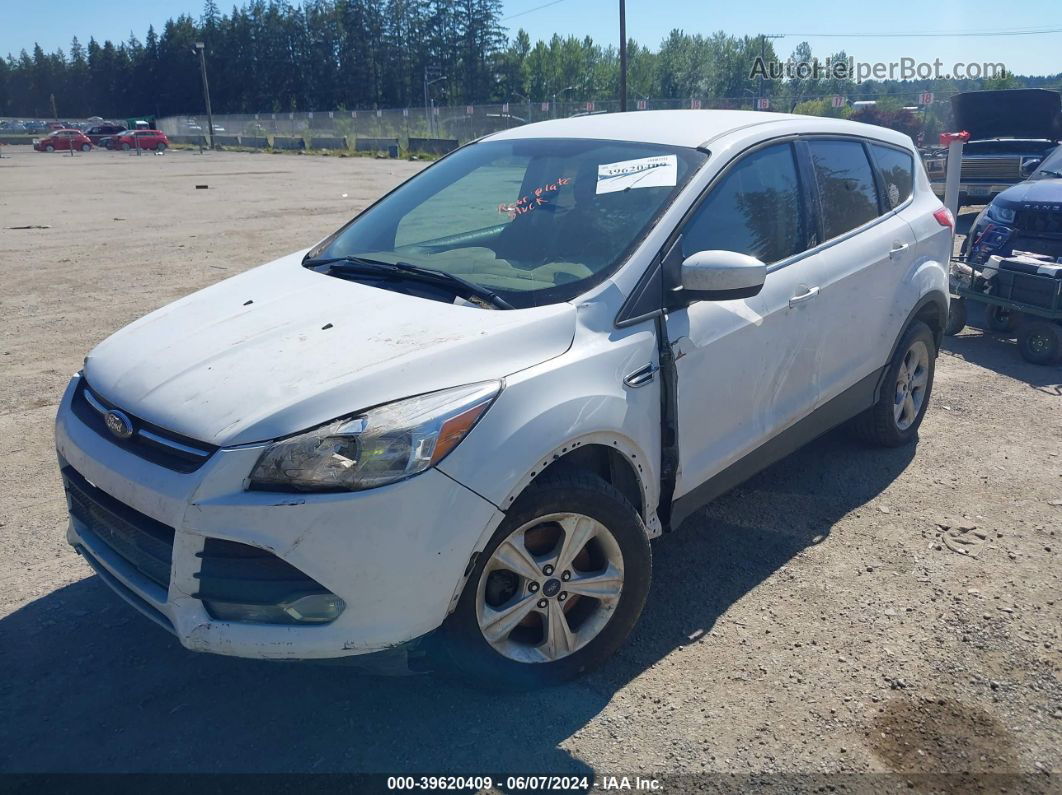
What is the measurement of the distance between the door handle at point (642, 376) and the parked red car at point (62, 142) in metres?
63.9

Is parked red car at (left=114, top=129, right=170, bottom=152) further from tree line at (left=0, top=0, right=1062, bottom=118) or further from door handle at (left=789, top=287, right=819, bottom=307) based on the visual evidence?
door handle at (left=789, top=287, right=819, bottom=307)

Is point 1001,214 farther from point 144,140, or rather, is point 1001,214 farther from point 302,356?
point 144,140

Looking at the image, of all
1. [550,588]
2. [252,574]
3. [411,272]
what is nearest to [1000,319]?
[411,272]

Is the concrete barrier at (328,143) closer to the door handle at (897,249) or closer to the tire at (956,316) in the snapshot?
the tire at (956,316)

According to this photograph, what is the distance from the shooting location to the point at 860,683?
3059 mm

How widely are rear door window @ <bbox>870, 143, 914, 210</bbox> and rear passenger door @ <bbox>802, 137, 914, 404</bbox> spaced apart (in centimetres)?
1

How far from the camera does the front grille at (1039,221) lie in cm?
729

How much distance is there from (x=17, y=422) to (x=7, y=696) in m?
3.01

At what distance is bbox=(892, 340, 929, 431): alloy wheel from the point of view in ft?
16.1

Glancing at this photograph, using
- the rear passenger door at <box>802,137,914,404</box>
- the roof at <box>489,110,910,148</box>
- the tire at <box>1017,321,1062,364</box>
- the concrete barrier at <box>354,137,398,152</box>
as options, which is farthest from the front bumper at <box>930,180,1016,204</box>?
the concrete barrier at <box>354,137,398,152</box>

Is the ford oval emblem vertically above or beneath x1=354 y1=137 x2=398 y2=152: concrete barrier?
beneath

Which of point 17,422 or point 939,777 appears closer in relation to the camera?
point 939,777

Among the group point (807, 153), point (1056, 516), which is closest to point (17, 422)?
point (807, 153)

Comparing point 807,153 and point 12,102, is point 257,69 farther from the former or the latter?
point 807,153
